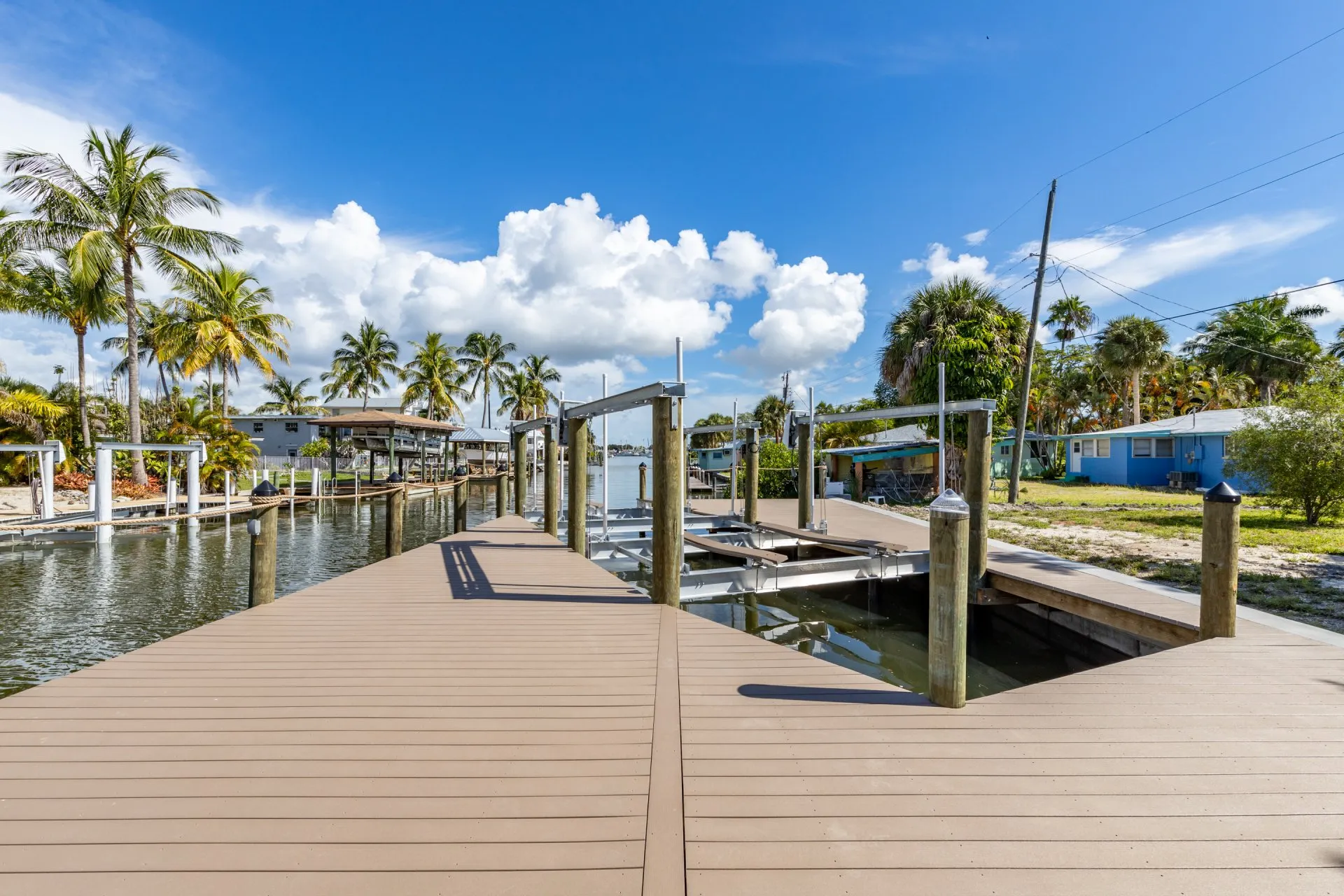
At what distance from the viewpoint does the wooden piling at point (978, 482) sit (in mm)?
7266

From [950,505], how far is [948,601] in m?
0.53

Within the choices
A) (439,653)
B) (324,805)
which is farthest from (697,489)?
(324,805)

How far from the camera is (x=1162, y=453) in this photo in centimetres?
2405

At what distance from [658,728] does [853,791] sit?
100 centimetres

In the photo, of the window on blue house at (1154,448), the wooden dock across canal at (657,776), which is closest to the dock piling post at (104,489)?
the wooden dock across canal at (657,776)

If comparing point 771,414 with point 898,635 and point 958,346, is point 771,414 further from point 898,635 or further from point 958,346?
point 898,635

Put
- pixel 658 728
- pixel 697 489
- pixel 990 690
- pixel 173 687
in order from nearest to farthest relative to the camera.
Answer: pixel 658 728 < pixel 173 687 < pixel 990 690 < pixel 697 489

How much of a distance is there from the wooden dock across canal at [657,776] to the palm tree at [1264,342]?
3973cm

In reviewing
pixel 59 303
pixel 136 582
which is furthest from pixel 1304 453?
pixel 59 303

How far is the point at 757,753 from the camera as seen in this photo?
112 inches

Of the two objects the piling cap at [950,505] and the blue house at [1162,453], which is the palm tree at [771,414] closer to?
the blue house at [1162,453]

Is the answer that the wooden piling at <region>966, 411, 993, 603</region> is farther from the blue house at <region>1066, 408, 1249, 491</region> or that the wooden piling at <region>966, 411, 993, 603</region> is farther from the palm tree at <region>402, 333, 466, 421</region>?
the palm tree at <region>402, 333, 466, 421</region>

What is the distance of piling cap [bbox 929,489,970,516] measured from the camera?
11.0 ft

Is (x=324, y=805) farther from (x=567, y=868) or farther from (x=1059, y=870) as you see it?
(x=1059, y=870)
